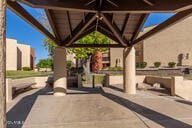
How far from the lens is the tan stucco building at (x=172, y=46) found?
39938mm

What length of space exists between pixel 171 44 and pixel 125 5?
3614cm

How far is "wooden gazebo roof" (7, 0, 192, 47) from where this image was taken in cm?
724

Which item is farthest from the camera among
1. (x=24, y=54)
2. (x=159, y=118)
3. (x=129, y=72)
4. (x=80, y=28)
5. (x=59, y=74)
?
(x=24, y=54)

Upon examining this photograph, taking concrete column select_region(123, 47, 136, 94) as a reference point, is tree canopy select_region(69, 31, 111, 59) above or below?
above

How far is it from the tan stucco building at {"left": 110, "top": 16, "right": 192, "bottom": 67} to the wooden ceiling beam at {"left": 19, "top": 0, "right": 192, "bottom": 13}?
30.9m

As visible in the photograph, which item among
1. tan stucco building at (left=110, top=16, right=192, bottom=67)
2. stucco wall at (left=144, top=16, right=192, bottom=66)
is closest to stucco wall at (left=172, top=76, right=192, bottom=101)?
tan stucco building at (left=110, top=16, right=192, bottom=67)

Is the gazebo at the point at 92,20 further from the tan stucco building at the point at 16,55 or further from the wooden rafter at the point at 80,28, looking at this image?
the tan stucco building at the point at 16,55

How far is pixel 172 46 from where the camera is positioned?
42.0m

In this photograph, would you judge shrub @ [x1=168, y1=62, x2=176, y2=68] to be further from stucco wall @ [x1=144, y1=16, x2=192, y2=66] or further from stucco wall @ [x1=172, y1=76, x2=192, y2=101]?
stucco wall @ [x1=172, y1=76, x2=192, y2=101]

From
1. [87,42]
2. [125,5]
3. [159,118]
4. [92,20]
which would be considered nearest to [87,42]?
[87,42]

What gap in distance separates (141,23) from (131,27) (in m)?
1.01

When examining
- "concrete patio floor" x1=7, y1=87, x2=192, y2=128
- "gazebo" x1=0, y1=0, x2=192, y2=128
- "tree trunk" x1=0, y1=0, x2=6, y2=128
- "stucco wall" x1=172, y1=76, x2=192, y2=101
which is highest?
"gazebo" x1=0, y1=0, x2=192, y2=128

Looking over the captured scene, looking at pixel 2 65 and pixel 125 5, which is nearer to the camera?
pixel 2 65

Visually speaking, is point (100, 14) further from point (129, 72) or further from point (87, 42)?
point (87, 42)
